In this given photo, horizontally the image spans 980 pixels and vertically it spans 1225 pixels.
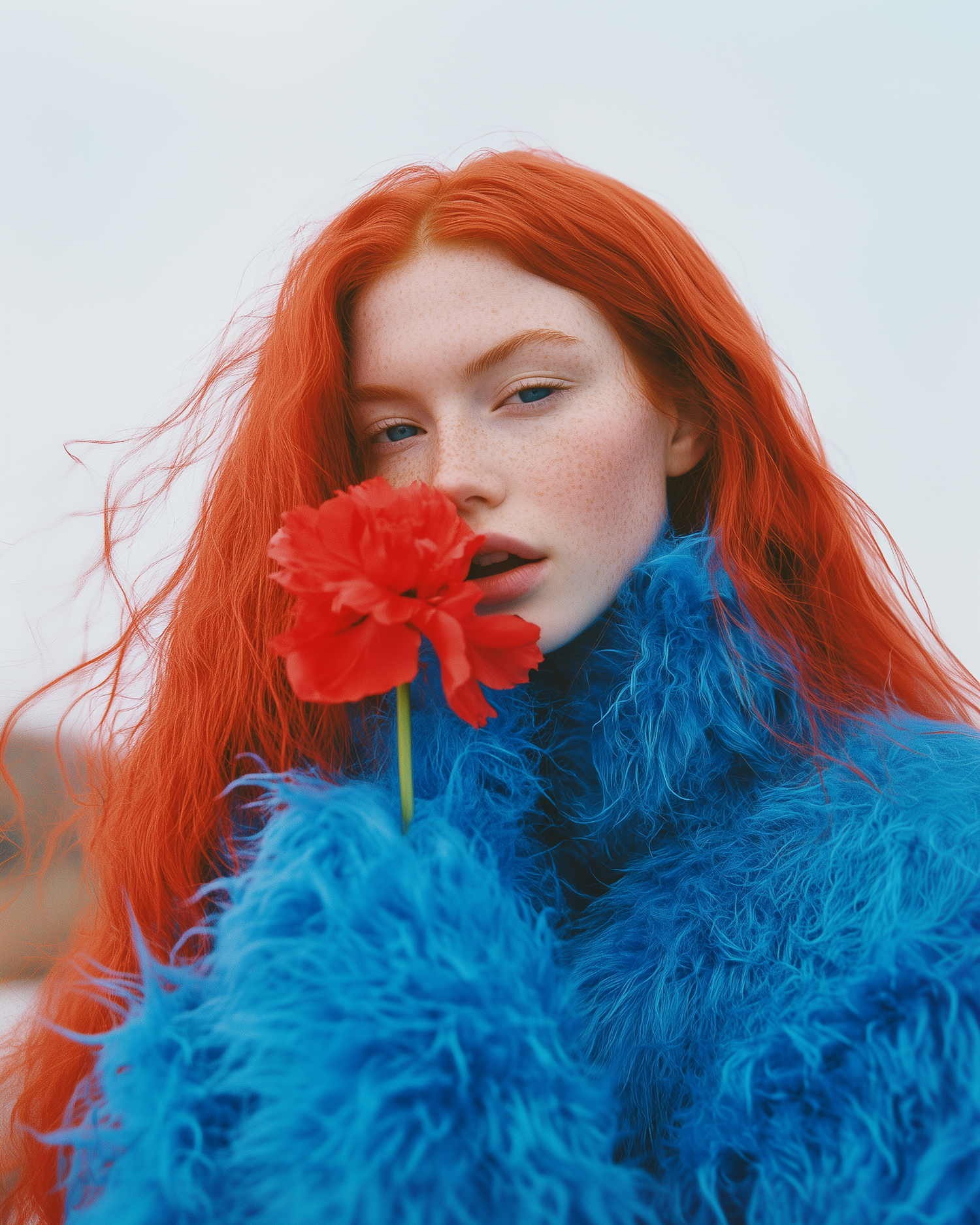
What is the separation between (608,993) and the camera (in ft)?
2.59

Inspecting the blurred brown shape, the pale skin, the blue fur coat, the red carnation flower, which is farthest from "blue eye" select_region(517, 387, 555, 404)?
the blurred brown shape

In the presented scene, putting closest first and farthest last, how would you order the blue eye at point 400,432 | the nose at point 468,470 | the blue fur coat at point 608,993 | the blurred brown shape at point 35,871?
the blue fur coat at point 608,993 < the nose at point 468,470 < the blue eye at point 400,432 < the blurred brown shape at point 35,871

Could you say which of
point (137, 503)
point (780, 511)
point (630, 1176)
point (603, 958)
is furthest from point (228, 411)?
point (630, 1176)

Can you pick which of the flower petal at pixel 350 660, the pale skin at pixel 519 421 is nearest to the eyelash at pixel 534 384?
the pale skin at pixel 519 421

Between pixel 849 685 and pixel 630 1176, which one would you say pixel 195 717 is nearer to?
pixel 630 1176

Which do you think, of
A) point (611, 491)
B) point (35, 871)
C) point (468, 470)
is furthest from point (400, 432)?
point (35, 871)

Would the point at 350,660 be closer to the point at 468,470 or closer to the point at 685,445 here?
the point at 468,470

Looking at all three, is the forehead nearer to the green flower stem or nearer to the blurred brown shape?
the green flower stem

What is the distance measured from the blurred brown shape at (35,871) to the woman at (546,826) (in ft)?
0.88

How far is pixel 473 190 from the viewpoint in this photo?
1020mm

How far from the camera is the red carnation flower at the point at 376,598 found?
567mm

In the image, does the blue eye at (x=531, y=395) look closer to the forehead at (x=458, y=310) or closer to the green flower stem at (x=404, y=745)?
the forehead at (x=458, y=310)

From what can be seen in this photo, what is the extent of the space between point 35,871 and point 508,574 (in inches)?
39.8

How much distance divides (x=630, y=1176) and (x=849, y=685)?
0.59m
